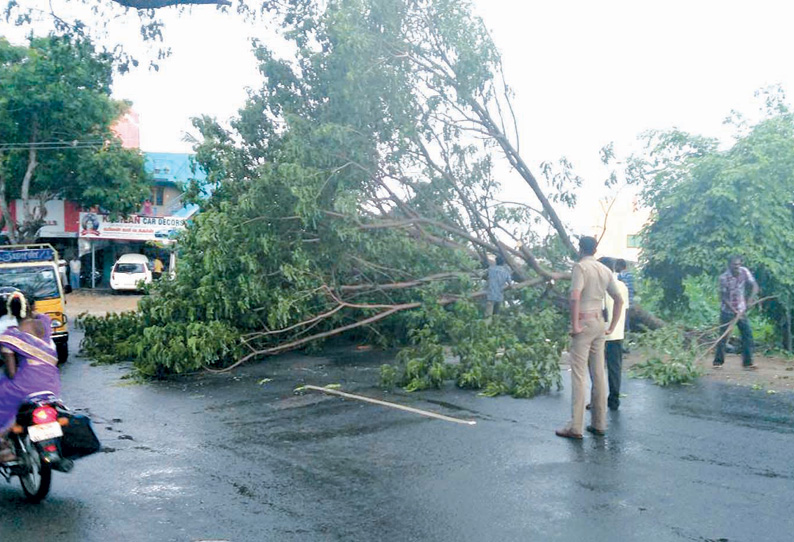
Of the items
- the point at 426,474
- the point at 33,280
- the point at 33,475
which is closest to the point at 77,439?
the point at 33,475

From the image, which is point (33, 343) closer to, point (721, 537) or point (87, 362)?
point (721, 537)

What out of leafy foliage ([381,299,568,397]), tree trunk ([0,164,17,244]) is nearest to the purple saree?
leafy foliage ([381,299,568,397])

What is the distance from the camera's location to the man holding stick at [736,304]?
11961 mm

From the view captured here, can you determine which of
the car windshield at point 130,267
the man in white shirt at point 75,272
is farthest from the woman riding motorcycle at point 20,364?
the man in white shirt at point 75,272

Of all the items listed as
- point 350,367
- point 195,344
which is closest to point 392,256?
point 350,367

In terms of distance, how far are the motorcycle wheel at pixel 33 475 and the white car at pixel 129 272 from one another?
30.5 meters

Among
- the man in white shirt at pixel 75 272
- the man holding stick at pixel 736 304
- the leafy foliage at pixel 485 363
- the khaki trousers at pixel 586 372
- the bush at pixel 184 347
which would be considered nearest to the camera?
the khaki trousers at pixel 586 372

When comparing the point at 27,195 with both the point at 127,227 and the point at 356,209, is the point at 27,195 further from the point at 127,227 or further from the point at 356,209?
the point at 356,209

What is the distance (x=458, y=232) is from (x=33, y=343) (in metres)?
8.90

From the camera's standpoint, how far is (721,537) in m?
5.12

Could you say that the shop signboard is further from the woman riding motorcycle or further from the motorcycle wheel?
the motorcycle wheel

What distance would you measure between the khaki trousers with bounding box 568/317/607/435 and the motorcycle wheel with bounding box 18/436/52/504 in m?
4.74

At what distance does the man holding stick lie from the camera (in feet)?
39.2

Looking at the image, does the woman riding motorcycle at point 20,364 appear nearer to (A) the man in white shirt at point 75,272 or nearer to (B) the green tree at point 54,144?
(B) the green tree at point 54,144
